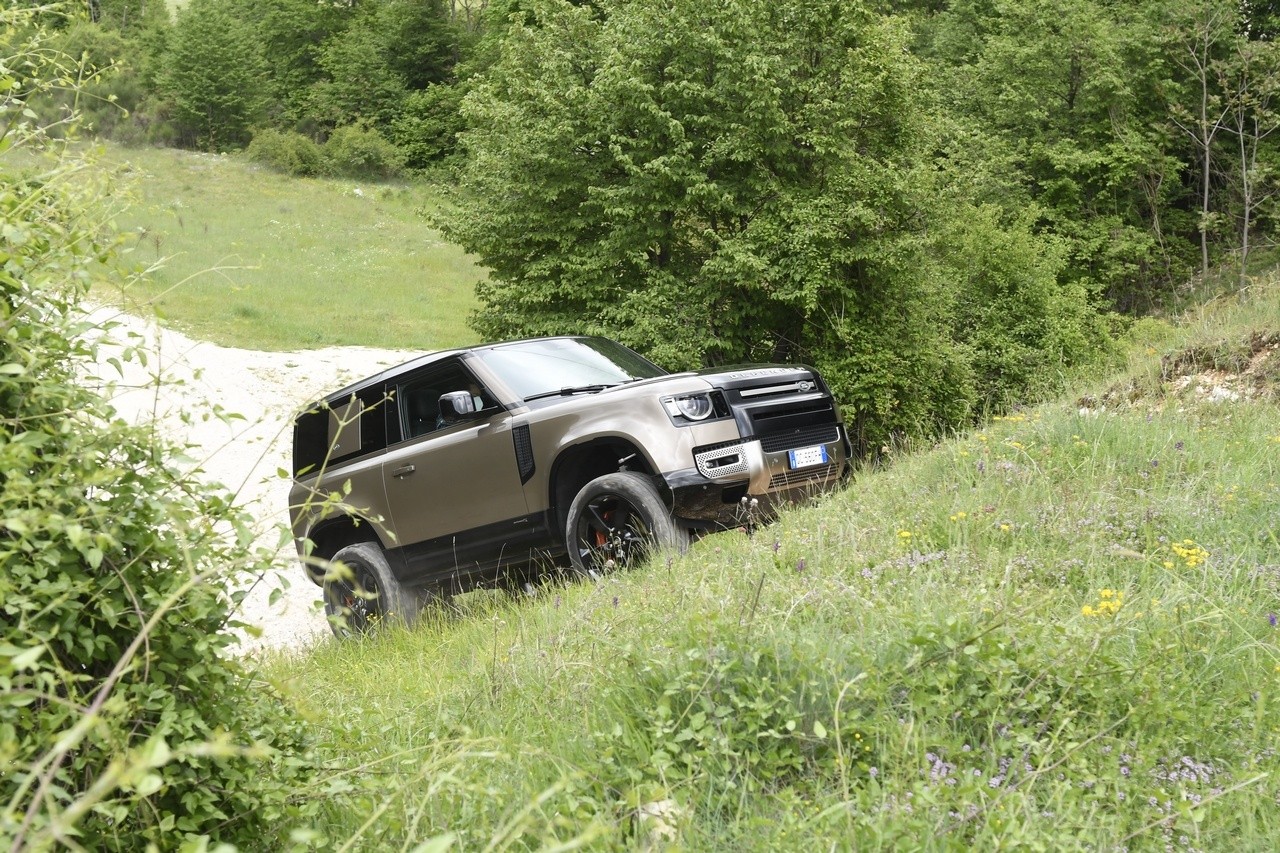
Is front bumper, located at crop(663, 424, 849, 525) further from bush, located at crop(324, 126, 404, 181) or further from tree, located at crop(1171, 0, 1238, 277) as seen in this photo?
bush, located at crop(324, 126, 404, 181)

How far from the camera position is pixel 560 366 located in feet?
25.5

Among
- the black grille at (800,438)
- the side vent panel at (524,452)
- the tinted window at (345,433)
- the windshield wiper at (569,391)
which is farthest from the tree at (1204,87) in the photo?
the side vent panel at (524,452)

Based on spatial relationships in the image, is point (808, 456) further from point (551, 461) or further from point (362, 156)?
point (362, 156)

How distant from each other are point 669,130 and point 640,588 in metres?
12.5

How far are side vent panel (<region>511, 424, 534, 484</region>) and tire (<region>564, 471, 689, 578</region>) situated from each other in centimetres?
44

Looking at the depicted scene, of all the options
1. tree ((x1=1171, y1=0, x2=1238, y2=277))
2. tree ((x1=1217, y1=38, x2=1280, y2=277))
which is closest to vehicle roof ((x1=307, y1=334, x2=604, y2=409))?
tree ((x1=1217, y1=38, x2=1280, y2=277))

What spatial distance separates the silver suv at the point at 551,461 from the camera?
21.5 feet

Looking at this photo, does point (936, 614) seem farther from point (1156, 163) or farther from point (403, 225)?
point (403, 225)

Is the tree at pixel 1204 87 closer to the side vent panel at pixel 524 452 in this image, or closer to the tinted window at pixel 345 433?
the tinted window at pixel 345 433

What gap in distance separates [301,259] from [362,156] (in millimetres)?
21822

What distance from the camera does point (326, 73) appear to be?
7112 cm

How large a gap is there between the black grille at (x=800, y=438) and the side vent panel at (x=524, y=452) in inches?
61.0

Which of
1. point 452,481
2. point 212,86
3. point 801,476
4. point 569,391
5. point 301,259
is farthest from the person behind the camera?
point 212,86

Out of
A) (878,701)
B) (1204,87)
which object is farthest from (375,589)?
(1204,87)
